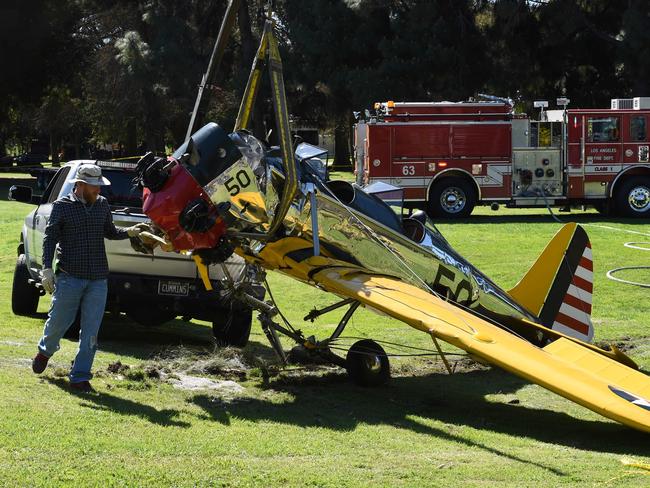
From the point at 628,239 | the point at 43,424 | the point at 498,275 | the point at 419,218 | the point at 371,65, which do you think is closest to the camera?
the point at 43,424

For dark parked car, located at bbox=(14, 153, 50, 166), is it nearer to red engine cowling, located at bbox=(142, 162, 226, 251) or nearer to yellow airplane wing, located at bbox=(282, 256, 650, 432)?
red engine cowling, located at bbox=(142, 162, 226, 251)

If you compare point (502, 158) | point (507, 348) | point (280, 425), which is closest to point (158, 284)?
point (280, 425)

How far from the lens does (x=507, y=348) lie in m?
7.40

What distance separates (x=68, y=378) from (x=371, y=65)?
3719 centimetres

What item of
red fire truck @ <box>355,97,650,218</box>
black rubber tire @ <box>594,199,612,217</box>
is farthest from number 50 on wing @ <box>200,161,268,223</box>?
black rubber tire @ <box>594,199,612,217</box>

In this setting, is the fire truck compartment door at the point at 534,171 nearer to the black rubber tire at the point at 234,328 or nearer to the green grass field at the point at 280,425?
the green grass field at the point at 280,425

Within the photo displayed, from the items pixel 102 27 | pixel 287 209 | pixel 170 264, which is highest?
pixel 102 27

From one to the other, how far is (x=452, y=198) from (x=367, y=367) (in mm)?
17232

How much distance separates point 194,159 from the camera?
8289mm

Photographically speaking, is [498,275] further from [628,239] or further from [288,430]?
[288,430]

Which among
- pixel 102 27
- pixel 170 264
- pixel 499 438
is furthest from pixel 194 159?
pixel 102 27

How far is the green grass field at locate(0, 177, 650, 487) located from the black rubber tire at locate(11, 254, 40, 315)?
0.86 ft

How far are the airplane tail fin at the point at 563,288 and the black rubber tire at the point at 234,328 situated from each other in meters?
2.97

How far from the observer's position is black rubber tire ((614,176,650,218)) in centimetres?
2559
